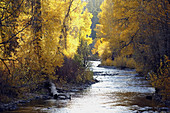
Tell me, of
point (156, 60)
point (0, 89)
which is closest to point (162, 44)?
point (156, 60)

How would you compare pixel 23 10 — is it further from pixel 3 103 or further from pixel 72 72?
pixel 72 72

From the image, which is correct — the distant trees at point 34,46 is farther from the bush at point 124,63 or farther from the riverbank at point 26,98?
the bush at point 124,63

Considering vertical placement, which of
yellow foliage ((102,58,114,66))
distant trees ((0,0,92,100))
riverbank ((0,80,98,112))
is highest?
distant trees ((0,0,92,100))

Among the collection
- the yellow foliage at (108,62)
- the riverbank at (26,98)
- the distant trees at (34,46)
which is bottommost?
the yellow foliage at (108,62)

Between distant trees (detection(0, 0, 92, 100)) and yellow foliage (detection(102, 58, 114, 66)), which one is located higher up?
distant trees (detection(0, 0, 92, 100))

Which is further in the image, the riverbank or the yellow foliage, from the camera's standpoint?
the yellow foliage

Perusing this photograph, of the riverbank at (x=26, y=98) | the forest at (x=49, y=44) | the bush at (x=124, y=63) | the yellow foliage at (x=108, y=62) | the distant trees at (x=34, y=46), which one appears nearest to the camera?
the riverbank at (x=26, y=98)

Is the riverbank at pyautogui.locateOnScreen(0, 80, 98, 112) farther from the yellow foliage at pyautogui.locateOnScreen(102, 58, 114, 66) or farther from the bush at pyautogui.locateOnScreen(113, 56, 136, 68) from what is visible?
the yellow foliage at pyautogui.locateOnScreen(102, 58, 114, 66)

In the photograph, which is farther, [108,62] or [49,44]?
[108,62]

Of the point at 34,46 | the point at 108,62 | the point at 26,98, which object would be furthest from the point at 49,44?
the point at 108,62

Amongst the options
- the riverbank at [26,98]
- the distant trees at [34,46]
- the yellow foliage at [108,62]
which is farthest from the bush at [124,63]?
the riverbank at [26,98]

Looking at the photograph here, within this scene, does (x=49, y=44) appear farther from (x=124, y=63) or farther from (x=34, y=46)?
(x=124, y=63)

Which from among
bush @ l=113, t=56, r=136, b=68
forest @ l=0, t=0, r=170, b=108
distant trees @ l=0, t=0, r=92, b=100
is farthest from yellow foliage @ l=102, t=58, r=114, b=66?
distant trees @ l=0, t=0, r=92, b=100

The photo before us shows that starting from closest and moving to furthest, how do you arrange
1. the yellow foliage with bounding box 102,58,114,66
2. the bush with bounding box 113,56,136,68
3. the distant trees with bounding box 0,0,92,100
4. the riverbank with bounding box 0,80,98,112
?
the riverbank with bounding box 0,80,98,112
the distant trees with bounding box 0,0,92,100
the bush with bounding box 113,56,136,68
the yellow foliage with bounding box 102,58,114,66
